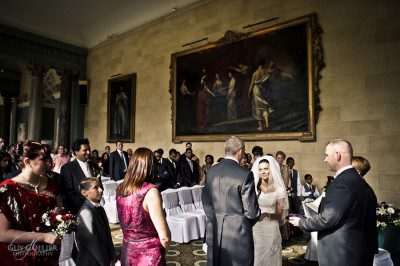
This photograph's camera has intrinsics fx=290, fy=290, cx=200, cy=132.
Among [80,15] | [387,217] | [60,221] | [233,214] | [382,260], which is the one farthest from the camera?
[80,15]

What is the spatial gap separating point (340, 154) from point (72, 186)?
327 centimetres

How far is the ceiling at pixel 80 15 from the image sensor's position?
1235 centimetres

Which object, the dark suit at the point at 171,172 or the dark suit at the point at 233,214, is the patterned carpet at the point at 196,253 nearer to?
the dark suit at the point at 233,214

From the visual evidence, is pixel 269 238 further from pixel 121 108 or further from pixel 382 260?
pixel 121 108

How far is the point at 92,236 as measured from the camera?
2.74 m

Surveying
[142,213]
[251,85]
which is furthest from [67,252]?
[251,85]

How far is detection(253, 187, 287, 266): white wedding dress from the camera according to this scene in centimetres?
352

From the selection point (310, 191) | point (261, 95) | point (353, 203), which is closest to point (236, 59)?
point (261, 95)

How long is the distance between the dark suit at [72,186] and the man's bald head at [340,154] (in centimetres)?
304

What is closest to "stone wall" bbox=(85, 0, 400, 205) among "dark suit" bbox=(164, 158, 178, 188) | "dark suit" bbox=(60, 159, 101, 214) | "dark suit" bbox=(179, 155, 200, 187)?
"dark suit" bbox=(179, 155, 200, 187)

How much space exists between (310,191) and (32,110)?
13.5 m

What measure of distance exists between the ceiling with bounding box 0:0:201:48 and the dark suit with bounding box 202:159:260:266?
32.3ft

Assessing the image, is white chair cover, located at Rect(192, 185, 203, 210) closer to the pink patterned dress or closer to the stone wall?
the stone wall

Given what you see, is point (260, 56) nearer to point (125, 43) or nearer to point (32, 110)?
point (125, 43)
